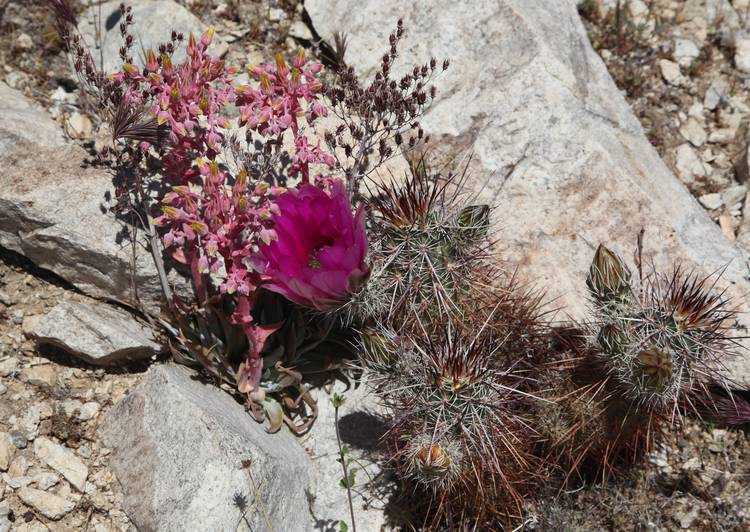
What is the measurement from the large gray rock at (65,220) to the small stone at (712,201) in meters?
3.45

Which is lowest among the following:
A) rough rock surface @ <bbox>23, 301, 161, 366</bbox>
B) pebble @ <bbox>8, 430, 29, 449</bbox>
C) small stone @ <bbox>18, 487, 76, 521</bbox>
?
small stone @ <bbox>18, 487, 76, 521</bbox>

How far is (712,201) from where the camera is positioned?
16.3 feet

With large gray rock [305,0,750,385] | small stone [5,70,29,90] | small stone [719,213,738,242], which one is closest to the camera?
large gray rock [305,0,750,385]

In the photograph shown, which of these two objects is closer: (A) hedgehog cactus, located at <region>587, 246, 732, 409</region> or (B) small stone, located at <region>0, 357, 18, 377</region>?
(A) hedgehog cactus, located at <region>587, 246, 732, 409</region>

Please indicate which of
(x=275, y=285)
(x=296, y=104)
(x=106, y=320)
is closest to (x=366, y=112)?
(x=296, y=104)

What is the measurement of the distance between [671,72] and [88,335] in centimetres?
422

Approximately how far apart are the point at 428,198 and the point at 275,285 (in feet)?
2.63

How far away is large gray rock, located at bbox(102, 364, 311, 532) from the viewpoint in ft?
10.9

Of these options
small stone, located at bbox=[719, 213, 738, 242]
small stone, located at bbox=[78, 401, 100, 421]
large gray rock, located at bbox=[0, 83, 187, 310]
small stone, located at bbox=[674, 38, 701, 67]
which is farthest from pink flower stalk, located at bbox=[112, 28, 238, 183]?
small stone, located at bbox=[674, 38, 701, 67]

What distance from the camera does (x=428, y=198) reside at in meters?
3.53

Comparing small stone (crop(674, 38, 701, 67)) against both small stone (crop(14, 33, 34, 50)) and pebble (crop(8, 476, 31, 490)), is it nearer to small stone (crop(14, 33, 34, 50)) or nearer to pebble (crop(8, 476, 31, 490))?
small stone (crop(14, 33, 34, 50))

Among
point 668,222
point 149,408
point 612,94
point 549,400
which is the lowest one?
point 149,408

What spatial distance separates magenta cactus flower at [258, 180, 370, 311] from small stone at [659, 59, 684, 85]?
9.95ft

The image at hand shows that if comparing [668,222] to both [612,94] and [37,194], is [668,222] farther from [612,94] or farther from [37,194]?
[37,194]
